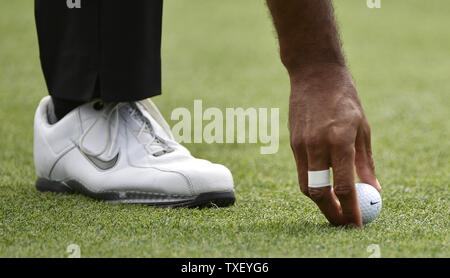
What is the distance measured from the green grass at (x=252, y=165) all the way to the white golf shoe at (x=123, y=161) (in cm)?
6

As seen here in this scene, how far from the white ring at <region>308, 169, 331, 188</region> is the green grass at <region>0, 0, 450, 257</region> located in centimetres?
12

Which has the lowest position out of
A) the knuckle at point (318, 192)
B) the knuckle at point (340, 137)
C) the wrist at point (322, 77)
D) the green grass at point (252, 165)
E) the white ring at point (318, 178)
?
the green grass at point (252, 165)

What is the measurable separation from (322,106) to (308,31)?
16 cm

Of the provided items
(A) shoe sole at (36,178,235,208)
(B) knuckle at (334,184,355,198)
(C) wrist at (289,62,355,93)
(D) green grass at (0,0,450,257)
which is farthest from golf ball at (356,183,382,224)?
(A) shoe sole at (36,178,235,208)

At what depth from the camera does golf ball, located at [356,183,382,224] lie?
4.96ft

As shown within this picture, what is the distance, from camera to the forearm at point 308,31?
1.38 meters

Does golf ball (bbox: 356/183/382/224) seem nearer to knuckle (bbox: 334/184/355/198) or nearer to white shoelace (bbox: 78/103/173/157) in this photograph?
knuckle (bbox: 334/184/355/198)

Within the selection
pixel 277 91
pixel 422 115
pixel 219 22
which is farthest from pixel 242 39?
pixel 422 115

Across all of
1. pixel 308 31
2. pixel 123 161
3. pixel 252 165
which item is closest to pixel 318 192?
pixel 308 31

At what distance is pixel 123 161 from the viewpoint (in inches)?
74.6

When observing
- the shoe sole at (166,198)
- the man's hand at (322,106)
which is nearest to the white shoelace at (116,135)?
the shoe sole at (166,198)

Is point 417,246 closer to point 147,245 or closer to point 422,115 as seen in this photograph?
point 147,245

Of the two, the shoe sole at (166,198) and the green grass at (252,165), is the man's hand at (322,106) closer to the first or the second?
the green grass at (252,165)
